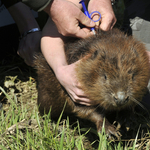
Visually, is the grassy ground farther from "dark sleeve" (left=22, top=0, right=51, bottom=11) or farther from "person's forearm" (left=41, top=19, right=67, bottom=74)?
"dark sleeve" (left=22, top=0, right=51, bottom=11)

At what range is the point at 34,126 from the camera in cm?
316

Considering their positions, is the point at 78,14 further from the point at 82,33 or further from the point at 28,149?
the point at 28,149

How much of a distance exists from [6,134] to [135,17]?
3089mm

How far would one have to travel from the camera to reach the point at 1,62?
5031mm

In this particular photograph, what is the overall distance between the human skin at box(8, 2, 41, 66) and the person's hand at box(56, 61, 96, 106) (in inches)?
39.0

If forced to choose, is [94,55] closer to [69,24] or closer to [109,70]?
[109,70]

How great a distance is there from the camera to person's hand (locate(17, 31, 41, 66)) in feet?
12.0

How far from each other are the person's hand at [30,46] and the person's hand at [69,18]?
3.30ft

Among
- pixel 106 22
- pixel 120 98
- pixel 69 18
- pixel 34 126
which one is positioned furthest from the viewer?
pixel 34 126

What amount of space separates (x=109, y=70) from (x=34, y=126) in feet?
4.70

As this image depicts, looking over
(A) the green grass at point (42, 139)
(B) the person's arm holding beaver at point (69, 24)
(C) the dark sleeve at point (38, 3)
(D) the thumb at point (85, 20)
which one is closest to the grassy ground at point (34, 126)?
(A) the green grass at point (42, 139)

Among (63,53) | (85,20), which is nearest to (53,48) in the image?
(63,53)

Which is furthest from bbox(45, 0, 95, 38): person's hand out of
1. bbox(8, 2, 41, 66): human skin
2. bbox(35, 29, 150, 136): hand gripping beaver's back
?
bbox(8, 2, 41, 66): human skin

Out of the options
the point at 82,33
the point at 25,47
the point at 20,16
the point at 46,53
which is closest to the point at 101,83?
the point at 82,33
